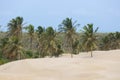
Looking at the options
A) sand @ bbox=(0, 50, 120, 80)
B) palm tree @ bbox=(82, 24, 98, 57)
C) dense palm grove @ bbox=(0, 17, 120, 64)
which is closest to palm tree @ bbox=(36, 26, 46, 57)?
dense palm grove @ bbox=(0, 17, 120, 64)

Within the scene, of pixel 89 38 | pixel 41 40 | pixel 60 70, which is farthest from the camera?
pixel 41 40

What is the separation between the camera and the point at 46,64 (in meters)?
47.8

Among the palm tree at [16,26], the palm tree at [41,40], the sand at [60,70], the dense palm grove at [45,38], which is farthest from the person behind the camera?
the palm tree at [41,40]

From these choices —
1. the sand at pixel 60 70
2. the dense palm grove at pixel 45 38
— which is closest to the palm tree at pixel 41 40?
the dense palm grove at pixel 45 38

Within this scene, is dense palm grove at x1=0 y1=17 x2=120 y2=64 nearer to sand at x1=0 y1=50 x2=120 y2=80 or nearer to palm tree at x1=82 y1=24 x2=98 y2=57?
palm tree at x1=82 y1=24 x2=98 y2=57

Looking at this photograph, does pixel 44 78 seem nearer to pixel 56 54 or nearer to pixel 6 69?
pixel 6 69

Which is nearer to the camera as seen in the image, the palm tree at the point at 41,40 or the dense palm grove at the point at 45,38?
the dense palm grove at the point at 45,38

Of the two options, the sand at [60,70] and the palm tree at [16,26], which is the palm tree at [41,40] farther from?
the sand at [60,70]

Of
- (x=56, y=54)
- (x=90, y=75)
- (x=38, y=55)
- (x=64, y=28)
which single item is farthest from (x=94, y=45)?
(x=90, y=75)

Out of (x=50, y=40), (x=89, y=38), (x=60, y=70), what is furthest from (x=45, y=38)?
(x=60, y=70)

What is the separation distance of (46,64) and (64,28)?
35654mm

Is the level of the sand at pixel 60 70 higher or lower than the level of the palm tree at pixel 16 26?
lower

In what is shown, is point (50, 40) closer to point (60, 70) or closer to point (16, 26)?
point (16, 26)

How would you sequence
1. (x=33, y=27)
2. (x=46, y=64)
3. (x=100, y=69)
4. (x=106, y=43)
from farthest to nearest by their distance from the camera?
(x=106, y=43) < (x=33, y=27) < (x=46, y=64) < (x=100, y=69)
